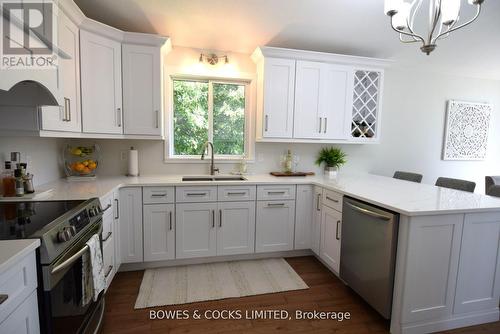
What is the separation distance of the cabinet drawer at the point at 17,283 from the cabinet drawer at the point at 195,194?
152 cm

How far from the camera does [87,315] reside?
1.49 m

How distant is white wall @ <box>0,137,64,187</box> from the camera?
1887mm

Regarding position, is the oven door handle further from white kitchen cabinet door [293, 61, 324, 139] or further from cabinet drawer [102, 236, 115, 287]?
white kitchen cabinet door [293, 61, 324, 139]

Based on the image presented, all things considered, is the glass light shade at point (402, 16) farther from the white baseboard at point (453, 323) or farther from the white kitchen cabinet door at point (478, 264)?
the white baseboard at point (453, 323)

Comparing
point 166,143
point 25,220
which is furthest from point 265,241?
point 25,220

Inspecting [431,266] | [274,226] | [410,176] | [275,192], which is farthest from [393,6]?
[410,176]

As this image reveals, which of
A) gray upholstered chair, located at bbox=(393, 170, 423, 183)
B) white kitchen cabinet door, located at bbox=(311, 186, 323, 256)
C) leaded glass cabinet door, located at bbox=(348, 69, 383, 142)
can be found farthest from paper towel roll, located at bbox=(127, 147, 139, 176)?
gray upholstered chair, located at bbox=(393, 170, 423, 183)

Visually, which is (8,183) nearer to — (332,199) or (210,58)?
(210,58)

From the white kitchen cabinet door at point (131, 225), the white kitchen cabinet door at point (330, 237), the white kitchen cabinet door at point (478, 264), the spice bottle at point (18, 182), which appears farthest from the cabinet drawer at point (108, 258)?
the white kitchen cabinet door at point (478, 264)

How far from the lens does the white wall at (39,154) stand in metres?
1.89

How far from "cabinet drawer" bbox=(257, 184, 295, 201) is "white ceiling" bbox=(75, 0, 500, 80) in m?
1.63

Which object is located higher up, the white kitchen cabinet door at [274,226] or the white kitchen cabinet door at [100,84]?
the white kitchen cabinet door at [100,84]

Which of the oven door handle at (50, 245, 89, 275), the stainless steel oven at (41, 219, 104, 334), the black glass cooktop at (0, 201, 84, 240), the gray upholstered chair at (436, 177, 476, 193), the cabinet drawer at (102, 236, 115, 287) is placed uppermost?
the gray upholstered chair at (436, 177, 476, 193)

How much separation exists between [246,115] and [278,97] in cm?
52
